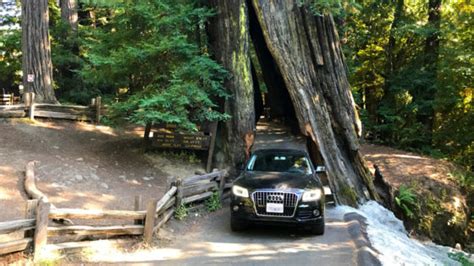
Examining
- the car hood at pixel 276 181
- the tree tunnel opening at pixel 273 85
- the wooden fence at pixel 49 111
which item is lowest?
the car hood at pixel 276 181

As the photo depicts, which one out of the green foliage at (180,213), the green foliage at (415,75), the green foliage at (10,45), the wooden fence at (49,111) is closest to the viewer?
the green foliage at (180,213)

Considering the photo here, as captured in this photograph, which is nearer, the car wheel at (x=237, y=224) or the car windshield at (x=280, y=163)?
the car wheel at (x=237, y=224)

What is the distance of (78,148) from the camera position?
1432 centimetres

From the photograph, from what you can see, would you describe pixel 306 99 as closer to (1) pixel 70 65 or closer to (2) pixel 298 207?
(2) pixel 298 207

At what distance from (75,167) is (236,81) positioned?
5665mm

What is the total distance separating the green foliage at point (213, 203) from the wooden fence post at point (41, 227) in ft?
17.5

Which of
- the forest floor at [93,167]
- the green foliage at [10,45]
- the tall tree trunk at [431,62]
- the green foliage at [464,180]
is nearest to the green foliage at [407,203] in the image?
the forest floor at [93,167]

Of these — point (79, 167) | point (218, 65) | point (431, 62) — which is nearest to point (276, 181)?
point (218, 65)

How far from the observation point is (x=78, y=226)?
7.04 meters

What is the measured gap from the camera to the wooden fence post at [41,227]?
20.9 ft

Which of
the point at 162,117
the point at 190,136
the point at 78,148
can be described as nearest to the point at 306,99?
the point at 190,136

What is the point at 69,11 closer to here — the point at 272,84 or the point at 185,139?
the point at 272,84

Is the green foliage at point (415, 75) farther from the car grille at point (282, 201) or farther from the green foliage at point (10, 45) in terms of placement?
the green foliage at point (10, 45)

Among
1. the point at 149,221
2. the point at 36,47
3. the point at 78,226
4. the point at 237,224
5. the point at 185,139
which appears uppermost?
the point at 36,47
